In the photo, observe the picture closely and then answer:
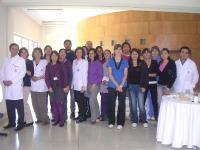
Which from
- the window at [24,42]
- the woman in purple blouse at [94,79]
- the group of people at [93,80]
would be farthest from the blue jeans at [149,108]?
the window at [24,42]

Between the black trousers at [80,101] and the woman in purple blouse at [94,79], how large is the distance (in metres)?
0.20

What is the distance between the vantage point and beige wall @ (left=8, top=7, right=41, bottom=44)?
7190mm

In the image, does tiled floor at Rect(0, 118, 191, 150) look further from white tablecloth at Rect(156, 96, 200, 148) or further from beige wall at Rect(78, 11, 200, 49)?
beige wall at Rect(78, 11, 200, 49)

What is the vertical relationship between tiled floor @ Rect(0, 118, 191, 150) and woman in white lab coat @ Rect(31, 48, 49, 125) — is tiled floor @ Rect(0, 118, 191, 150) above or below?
below

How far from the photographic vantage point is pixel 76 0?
6500 millimetres

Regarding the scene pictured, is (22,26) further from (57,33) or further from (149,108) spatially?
(149,108)

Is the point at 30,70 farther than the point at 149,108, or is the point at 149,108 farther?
the point at 149,108

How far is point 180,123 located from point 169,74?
1475 mm

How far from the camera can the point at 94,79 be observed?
557 cm

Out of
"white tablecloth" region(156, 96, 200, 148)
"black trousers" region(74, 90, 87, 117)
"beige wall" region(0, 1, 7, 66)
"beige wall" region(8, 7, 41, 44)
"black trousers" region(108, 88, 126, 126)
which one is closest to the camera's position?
"white tablecloth" region(156, 96, 200, 148)

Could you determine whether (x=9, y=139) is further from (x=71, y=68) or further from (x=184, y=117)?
(x=184, y=117)

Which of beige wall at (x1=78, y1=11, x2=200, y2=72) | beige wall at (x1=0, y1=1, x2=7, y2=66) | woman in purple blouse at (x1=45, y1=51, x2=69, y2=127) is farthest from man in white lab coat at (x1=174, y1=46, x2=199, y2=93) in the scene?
beige wall at (x1=78, y1=11, x2=200, y2=72)

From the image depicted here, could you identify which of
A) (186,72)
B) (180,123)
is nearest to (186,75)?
(186,72)

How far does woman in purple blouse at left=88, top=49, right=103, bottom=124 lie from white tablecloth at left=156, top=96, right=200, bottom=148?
1.71m
